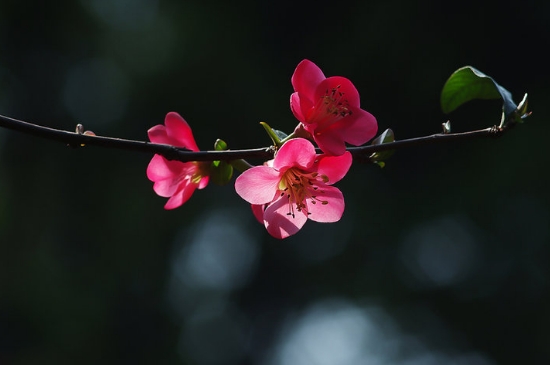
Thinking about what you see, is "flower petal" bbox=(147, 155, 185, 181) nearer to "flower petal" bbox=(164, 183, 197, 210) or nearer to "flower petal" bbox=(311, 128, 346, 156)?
"flower petal" bbox=(164, 183, 197, 210)

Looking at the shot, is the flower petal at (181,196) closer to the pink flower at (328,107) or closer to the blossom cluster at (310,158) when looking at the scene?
the blossom cluster at (310,158)

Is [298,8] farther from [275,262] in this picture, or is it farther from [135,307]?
[135,307]

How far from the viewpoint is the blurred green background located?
12.2 ft

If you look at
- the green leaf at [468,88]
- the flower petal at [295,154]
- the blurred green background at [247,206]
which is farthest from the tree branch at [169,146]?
the blurred green background at [247,206]

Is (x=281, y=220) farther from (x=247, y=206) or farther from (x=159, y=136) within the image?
(x=247, y=206)

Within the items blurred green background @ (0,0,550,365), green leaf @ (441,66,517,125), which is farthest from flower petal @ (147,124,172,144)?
blurred green background @ (0,0,550,365)

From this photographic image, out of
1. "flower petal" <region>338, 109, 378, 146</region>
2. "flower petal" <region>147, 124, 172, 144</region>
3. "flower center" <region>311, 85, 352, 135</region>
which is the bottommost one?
"flower petal" <region>338, 109, 378, 146</region>

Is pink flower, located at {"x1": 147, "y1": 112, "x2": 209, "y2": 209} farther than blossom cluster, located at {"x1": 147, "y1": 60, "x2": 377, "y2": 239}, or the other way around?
pink flower, located at {"x1": 147, "y1": 112, "x2": 209, "y2": 209}

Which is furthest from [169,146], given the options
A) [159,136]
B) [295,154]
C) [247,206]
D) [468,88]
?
[247,206]

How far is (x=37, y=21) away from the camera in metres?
4.19

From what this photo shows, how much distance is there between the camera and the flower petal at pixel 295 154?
1.97 ft

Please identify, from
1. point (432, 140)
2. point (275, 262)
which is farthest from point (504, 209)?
point (432, 140)

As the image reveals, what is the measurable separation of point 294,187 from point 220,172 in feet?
0.27

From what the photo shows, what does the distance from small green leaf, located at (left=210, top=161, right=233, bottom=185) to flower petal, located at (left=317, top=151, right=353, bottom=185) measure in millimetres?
109
